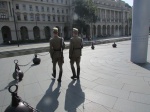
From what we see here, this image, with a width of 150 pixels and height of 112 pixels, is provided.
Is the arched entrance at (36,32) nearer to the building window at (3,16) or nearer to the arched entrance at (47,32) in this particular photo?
the arched entrance at (47,32)

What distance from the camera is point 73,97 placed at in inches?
163

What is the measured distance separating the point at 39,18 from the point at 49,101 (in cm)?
5592

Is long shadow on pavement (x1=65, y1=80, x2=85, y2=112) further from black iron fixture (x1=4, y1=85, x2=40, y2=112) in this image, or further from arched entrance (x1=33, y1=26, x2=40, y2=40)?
arched entrance (x1=33, y1=26, x2=40, y2=40)

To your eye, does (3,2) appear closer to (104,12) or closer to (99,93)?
(104,12)

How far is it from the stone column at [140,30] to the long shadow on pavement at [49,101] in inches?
210

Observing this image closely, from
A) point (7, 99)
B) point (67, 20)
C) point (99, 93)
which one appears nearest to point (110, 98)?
point (99, 93)

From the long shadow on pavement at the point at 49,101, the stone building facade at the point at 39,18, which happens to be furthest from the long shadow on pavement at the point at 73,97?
the stone building facade at the point at 39,18

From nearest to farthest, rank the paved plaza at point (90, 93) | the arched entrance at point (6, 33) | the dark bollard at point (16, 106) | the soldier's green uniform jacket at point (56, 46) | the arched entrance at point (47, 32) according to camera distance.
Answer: the dark bollard at point (16, 106), the paved plaza at point (90, 93), the soldier's green uniform jacket at point (56, 46), the arched entrance at point (6, 33), the arched entrance at point (47, 32)

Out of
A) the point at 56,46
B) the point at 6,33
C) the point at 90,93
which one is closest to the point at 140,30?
the point at 56,46

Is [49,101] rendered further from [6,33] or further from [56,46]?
[6,33]

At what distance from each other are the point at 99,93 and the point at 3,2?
2114 inches

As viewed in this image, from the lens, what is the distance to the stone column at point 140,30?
23.8 feet

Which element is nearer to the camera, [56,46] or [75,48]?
[56,46]

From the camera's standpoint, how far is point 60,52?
531 centimetres
